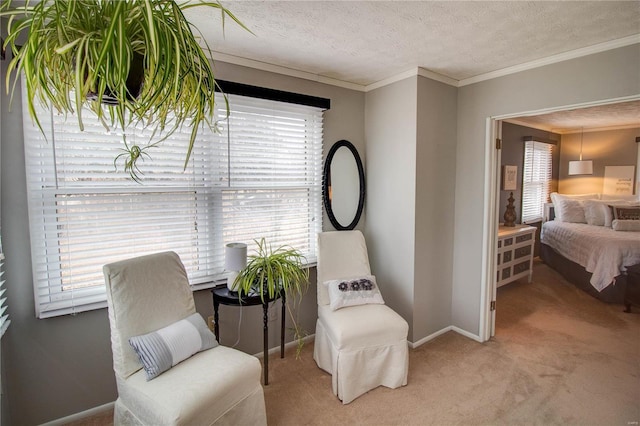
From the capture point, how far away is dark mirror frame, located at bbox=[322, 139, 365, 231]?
10.4 feet

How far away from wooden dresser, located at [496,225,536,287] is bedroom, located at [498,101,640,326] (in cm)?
58

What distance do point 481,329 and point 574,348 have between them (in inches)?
30.0

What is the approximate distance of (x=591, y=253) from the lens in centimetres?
439

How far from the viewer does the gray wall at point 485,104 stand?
2.34 meters

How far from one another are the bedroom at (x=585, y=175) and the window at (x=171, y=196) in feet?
11.5

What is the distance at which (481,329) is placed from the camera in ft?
10.3

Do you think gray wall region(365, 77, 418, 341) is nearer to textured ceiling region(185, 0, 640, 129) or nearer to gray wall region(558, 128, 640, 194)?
textured ceiling region(185, 0, 640, 129)

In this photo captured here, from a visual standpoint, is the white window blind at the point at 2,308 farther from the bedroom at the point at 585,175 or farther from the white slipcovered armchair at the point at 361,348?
the bedroom at the point at 585,175

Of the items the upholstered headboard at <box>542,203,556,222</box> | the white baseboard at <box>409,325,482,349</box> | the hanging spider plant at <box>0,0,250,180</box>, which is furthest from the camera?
the upholstered headboard at <box>542,203,556,222</box>

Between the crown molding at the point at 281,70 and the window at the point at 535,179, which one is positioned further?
the window at the point at 535,179

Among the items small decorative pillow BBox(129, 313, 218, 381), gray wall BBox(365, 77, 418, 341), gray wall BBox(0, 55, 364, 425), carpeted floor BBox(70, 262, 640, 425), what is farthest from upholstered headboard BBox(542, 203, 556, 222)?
gray wall BBox(0, 55, 364, 425)

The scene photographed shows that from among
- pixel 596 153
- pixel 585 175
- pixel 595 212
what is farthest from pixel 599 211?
pixel 596 153

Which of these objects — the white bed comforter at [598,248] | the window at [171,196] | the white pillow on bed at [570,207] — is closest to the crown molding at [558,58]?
the window at [171,196]

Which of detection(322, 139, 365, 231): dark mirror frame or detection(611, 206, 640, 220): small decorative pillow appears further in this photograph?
detection(611, 206, 640, 220): small decorative pillow
